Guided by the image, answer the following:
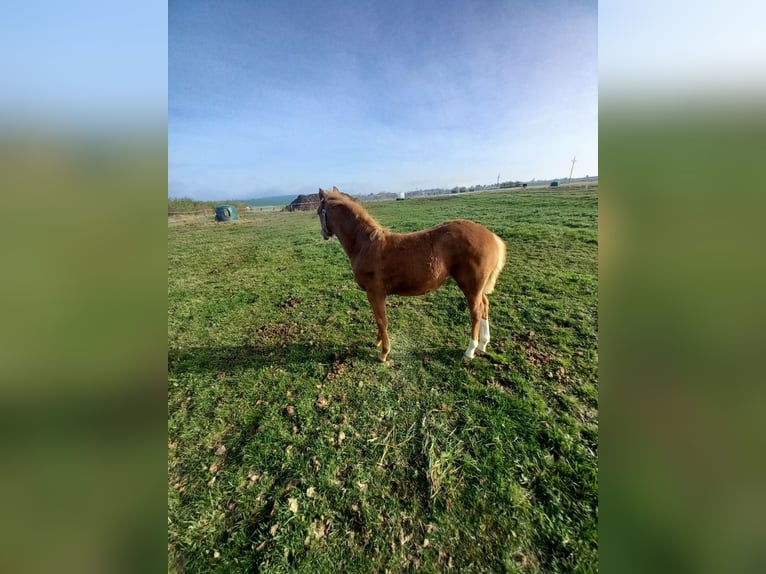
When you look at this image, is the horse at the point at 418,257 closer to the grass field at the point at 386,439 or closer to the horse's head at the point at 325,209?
the horse's head at the point at 325,209

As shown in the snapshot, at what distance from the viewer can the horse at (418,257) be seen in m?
3.82

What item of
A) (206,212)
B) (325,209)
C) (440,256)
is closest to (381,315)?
(440,256)

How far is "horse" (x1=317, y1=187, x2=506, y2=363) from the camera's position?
3.82 m

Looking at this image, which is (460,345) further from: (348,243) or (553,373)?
(348,243)

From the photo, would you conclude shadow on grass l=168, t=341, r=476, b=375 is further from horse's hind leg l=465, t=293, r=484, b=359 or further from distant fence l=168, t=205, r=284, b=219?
distant fence l=168, t=205, r=284, b=219

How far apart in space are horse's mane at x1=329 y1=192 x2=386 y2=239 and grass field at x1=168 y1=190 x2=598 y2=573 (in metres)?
2.03

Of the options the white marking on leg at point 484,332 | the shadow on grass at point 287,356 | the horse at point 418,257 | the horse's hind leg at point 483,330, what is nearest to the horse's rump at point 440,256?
the horse at point 418,257

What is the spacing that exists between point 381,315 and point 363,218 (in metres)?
1.58

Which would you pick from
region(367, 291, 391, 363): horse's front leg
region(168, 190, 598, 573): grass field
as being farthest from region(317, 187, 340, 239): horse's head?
region(168, 190, 598, 573): grass field

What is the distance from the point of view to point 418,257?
386cm
